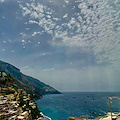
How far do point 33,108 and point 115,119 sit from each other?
28838 mm

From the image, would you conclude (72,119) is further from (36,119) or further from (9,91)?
(9,91)

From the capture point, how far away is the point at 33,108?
117ft

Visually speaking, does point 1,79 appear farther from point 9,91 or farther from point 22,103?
point 22,103

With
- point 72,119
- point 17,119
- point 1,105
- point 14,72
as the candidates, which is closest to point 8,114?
point 17,119

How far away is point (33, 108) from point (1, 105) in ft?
39.6

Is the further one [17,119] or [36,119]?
[36,119]

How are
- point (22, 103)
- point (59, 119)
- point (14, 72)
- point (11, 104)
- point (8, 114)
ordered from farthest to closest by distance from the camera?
point (14, 72) → point (59, 119) → point (22, 103) → point (11, 104) → point (8, 114)

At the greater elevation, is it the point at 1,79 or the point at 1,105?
the point at 1,79

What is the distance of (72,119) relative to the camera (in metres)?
20.2

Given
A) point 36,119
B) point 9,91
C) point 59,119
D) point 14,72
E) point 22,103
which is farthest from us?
point 14,72

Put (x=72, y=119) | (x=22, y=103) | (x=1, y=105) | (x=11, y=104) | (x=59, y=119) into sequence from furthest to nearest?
1. (x=59, y=119)
2. (x=22, y=103)
3. (x=11, y=104)
4. (x=1, y=105)
5. (x=72, y=119)

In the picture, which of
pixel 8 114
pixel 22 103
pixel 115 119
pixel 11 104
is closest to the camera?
pixel 115 119

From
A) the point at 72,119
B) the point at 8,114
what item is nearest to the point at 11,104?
the point at 8,114

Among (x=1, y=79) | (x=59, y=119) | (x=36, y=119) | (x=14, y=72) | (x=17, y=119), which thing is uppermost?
(x=14, y=72)
